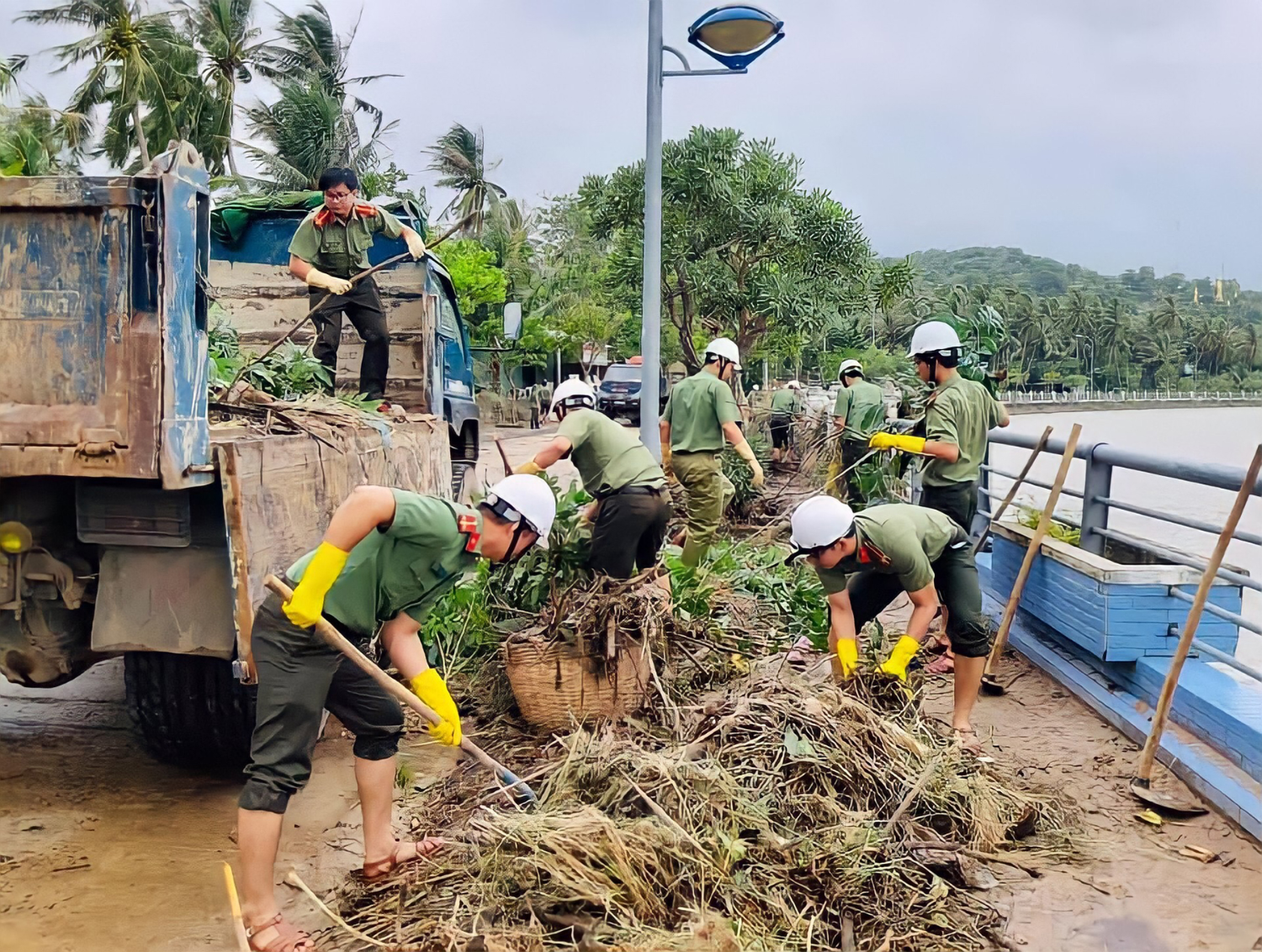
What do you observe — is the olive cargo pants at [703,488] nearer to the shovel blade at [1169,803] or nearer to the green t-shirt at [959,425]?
the green t-shirt at [959,425]

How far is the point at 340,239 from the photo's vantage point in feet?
20.4

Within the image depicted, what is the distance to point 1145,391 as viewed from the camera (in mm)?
71125

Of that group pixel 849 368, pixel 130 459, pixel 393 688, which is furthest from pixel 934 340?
pixel 849 368

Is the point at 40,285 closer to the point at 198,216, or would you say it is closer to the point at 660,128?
the point at 198,216

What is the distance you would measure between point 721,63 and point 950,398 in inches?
136

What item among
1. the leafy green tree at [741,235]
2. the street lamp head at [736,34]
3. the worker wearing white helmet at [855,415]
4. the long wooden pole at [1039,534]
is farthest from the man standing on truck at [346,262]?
the leafy green tree at [741,235]

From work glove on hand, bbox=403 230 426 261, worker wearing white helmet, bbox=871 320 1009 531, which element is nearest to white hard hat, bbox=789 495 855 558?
worker wearing white helmet, bbox=871 320 1009 531

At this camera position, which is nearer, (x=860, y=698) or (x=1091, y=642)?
(x=860, y=698)

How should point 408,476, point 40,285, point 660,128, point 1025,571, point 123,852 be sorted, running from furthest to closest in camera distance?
point 660,128
point 1025,571
point 408,476
point 123,852
point 40,285

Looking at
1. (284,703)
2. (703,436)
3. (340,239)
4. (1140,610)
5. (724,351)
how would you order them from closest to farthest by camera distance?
1. (284,703)
2. (1140,610)
3. (340,239)
4. (703,436)
5. (724,351)

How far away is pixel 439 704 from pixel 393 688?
7.9 inches

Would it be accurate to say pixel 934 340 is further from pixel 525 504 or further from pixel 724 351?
pixel 525 504

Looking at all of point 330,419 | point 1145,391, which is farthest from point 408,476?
point 1145,391

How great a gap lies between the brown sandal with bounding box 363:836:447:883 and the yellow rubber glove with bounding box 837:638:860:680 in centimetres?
176
